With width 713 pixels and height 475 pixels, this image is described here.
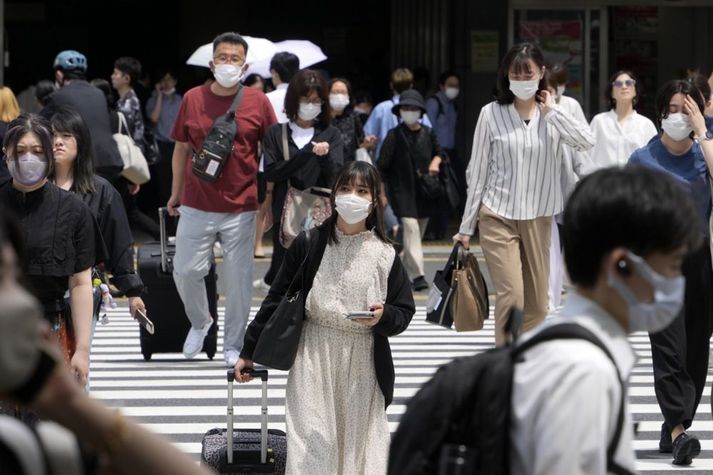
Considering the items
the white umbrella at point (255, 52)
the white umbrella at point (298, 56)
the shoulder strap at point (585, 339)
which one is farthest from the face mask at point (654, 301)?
the white umbrella at point (298, 56)

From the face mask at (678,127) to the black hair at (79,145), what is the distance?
2711 mm

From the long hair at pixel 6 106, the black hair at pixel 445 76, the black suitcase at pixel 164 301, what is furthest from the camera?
the black hair at pixel 445 76

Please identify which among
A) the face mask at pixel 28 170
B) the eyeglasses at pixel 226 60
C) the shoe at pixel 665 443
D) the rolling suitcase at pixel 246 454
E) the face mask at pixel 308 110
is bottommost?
the shoe at pixel 665 443

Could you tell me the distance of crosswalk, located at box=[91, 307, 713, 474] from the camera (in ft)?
27.1

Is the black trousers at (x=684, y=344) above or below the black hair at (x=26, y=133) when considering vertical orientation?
below

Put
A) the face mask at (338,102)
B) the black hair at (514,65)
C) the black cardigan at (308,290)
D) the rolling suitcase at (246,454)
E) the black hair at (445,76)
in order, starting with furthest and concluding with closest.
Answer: the black hair at (445,76) → the face mask at (338,102) → the black hair at (514,65) → the rolling suitcase at (246,454) → the black cardigan at (308,290)

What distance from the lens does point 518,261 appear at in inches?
347

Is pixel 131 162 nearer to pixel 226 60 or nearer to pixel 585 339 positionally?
pixel 226 60

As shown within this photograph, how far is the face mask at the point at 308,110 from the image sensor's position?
33.4 ft

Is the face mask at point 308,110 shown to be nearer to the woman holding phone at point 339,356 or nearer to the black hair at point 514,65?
the black hair at point 514,65

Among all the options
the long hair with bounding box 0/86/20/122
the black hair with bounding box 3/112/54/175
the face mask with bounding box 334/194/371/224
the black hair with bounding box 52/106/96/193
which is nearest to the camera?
the black hair with bounding box 3/112/54/175

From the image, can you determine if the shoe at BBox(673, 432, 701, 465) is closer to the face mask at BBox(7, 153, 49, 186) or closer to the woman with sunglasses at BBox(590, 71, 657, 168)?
the face mask at BBox(7, 153, 49, 186)

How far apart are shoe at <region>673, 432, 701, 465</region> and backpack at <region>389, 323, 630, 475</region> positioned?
4.78 meters

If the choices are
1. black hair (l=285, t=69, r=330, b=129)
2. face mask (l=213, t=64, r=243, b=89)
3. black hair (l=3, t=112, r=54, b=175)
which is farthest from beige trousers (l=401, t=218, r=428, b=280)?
black hair (l=3, t=112, r=54, b=175)
